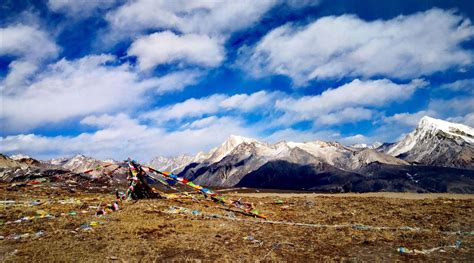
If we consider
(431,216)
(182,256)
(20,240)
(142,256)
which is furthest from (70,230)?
(431,216)

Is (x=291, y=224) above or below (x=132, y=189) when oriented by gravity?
below

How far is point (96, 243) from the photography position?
14.1 metres

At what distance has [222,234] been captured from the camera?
53.8 ft

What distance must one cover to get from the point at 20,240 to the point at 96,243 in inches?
122

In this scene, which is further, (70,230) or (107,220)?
(107,220)

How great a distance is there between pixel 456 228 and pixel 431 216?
374cm

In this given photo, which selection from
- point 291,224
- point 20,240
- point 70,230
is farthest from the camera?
point 291,224

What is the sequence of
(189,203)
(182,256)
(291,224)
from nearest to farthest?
Answer: (182,256)
(291,224)
(189,203)

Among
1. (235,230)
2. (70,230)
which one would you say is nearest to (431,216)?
(235,230)

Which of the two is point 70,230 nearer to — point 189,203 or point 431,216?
point 189,203

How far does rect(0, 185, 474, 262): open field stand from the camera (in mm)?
12945

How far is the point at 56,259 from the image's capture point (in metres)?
11.9

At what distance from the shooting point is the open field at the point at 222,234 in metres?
12.9

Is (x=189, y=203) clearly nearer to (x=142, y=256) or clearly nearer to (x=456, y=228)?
(x=142, y=256)
